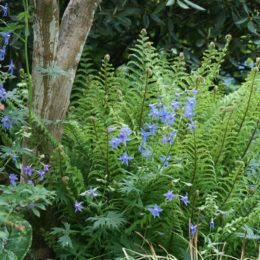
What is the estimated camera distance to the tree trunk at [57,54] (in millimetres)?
3215

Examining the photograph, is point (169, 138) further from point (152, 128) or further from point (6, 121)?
point (6, 121)

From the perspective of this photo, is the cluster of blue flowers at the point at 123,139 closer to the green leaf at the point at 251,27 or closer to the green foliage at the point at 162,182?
the green foliage at the point at 162,182

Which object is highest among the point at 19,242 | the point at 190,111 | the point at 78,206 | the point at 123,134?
the point at 190,111

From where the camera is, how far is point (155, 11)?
14.7 feet

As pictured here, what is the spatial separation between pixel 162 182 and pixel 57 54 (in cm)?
88

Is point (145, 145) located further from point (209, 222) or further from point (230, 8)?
point (230, 8)

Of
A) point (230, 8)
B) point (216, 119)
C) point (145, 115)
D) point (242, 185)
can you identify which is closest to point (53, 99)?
point (145, 115)

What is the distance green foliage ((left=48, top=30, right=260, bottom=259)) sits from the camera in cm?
298

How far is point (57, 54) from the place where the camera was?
3350 mm

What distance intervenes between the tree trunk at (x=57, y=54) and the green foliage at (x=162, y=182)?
137 millimetres

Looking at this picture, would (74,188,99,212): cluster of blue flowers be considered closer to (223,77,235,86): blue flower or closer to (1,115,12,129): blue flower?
(1,115,12,129): blue flower

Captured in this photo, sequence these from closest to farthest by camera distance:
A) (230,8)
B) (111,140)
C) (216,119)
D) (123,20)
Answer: (111,140) < (216,119) < (123,20) < (230,8)

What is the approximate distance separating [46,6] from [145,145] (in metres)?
0.84

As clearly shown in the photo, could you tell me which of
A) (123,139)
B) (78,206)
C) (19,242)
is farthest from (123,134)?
(19,242)
